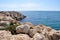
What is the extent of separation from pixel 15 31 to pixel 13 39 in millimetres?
3010

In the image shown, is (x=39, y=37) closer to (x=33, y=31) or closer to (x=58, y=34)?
(x=33, y=31)

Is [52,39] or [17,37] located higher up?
[17,37]

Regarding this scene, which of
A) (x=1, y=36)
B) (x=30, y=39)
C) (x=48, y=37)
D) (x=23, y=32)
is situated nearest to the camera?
(x=1, y=36)

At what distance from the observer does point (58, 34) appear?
65.6 feet

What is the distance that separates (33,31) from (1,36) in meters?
4.27

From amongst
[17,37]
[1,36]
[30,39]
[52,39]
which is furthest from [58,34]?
[1,36]

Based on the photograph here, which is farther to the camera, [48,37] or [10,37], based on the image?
[48,37]

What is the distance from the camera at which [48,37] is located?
19328mm

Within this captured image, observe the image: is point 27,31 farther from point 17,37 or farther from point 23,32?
point 17,37

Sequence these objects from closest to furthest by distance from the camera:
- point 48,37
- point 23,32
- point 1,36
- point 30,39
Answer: point 1,36 < point 30,39 < point 23,32 < point 48,37

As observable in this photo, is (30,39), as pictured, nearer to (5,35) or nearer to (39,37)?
(39,37)

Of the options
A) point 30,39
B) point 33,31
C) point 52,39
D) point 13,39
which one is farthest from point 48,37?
point 13,39

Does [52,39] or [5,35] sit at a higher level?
[5,35]

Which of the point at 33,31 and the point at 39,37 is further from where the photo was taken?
the point at 33,31
